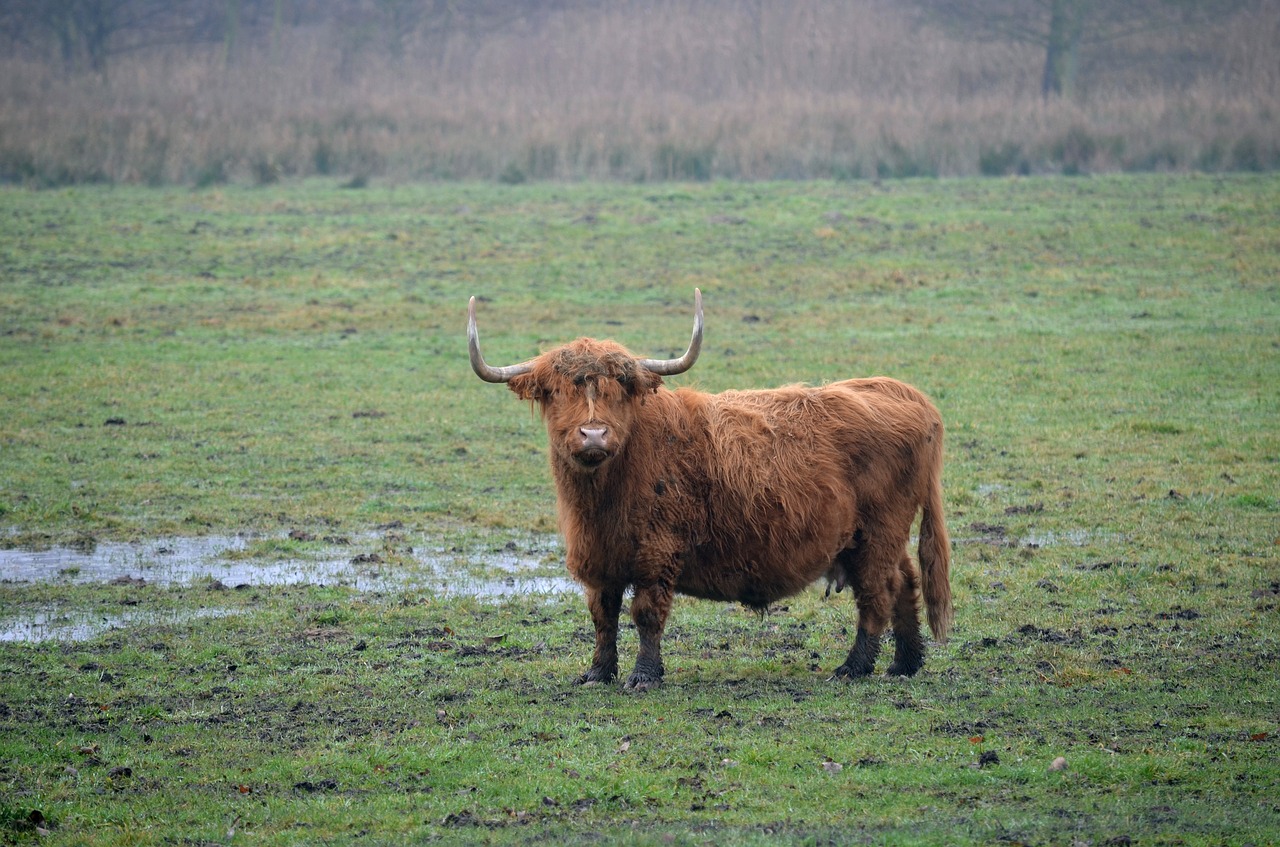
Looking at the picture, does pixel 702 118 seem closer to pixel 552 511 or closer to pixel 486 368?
pixel 552 511

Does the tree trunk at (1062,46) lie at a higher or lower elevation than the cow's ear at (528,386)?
higher

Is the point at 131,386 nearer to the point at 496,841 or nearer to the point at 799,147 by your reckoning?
the point at 496,841

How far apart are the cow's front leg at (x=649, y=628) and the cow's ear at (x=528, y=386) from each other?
112 cm

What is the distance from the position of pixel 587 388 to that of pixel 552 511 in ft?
14.2

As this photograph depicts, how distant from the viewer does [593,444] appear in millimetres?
6859

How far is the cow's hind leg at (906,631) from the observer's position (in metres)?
7.52

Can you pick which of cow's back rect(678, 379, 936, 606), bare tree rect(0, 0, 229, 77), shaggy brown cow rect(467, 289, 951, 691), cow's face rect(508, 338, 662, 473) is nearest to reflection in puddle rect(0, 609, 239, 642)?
shaggy brown cow rect(467, 289, 951, 691)

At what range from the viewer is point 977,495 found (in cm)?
1136

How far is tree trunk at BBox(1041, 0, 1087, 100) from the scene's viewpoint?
3262 cm

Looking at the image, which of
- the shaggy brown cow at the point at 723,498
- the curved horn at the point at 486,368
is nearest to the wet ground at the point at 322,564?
the shaggy brown cow at the point at 723,498

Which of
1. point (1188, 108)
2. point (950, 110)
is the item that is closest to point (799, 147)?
point (950, 110)

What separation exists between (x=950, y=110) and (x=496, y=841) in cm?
2509

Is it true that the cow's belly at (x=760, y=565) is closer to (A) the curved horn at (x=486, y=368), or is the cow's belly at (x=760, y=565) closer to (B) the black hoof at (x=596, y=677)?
(B) the black hoof at (x=596, y=677)

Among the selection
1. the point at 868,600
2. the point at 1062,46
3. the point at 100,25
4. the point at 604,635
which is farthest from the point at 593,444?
the point at 100,25
